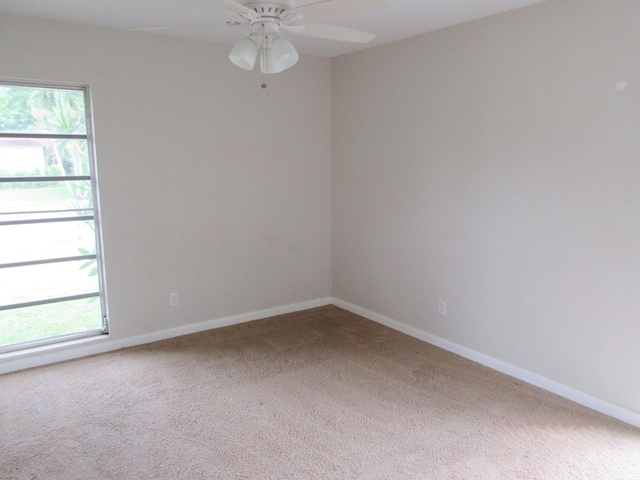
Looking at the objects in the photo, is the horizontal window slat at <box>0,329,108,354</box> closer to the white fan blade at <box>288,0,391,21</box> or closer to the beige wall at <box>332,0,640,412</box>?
the beige wall at <box>332,0,640,412</box>

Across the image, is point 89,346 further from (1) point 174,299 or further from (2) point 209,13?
(2) point 209,13

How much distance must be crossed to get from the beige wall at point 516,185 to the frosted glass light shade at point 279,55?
159cm

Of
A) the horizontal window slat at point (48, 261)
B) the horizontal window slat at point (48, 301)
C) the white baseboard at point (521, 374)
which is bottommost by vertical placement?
the white baseboard at point (521, 374)

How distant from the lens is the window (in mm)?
3305

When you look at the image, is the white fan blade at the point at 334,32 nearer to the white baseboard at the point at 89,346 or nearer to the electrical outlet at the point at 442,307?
the electrical outlet at the point at 442,307

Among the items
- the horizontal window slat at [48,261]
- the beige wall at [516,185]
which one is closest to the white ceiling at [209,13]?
the beige wall at [516,185]

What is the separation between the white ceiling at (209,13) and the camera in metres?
→ 2.80

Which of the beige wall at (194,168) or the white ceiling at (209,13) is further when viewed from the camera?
the beige wall at (194,168)

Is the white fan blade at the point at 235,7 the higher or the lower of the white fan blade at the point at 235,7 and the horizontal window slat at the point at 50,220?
the higher

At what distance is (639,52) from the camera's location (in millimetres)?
2438

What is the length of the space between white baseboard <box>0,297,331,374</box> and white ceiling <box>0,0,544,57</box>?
236 centimetres

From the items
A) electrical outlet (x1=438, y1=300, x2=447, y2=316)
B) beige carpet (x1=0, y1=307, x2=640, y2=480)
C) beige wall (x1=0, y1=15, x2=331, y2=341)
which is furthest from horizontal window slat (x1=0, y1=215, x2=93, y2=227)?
electrical outlet (x1=438, y1=300, x2=447, y2=316)

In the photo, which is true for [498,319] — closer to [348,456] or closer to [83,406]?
[348,456]

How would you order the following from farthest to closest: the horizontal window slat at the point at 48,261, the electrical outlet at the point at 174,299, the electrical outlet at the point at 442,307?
1. the electrical outlet at the point at 174,299
2. the electrical outlet at the point at 442,307
3. the horizontal window slat at the point at 48,261
